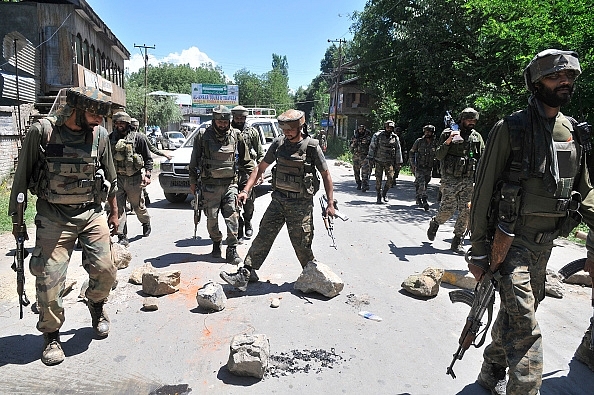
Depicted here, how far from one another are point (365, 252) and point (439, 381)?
351 centimetres

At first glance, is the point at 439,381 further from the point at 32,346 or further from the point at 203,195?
the point at 203,195

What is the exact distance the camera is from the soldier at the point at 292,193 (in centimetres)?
484

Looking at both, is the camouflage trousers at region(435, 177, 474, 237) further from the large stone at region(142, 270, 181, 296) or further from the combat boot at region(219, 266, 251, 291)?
the large stone at region(142, 270, 181, 296)

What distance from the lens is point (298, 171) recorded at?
15.9ft

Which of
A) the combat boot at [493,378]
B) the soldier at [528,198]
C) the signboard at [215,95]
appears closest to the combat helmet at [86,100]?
the soldier at [528,198]

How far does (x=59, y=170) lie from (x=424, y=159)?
8589mm

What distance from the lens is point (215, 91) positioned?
2044 inches

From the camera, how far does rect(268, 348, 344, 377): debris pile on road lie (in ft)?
11.1

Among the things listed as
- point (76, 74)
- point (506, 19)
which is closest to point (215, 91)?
point (76, 74)

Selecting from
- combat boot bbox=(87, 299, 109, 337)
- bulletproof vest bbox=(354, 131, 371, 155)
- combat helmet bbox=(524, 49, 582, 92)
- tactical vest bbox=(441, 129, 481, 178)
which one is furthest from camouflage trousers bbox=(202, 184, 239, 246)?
bulletproof vest bbox=(354, 131, 371, 155)

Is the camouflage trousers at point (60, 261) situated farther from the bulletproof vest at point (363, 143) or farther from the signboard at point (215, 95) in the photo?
the signboard at point (215, 95)

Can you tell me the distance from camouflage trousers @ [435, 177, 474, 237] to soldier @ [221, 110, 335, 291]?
8.13 feet

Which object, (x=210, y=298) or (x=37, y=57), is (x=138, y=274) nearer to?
(x=210, y=298)

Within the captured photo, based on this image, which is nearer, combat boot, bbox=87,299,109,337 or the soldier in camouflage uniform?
the soldier in camouflage uniform
